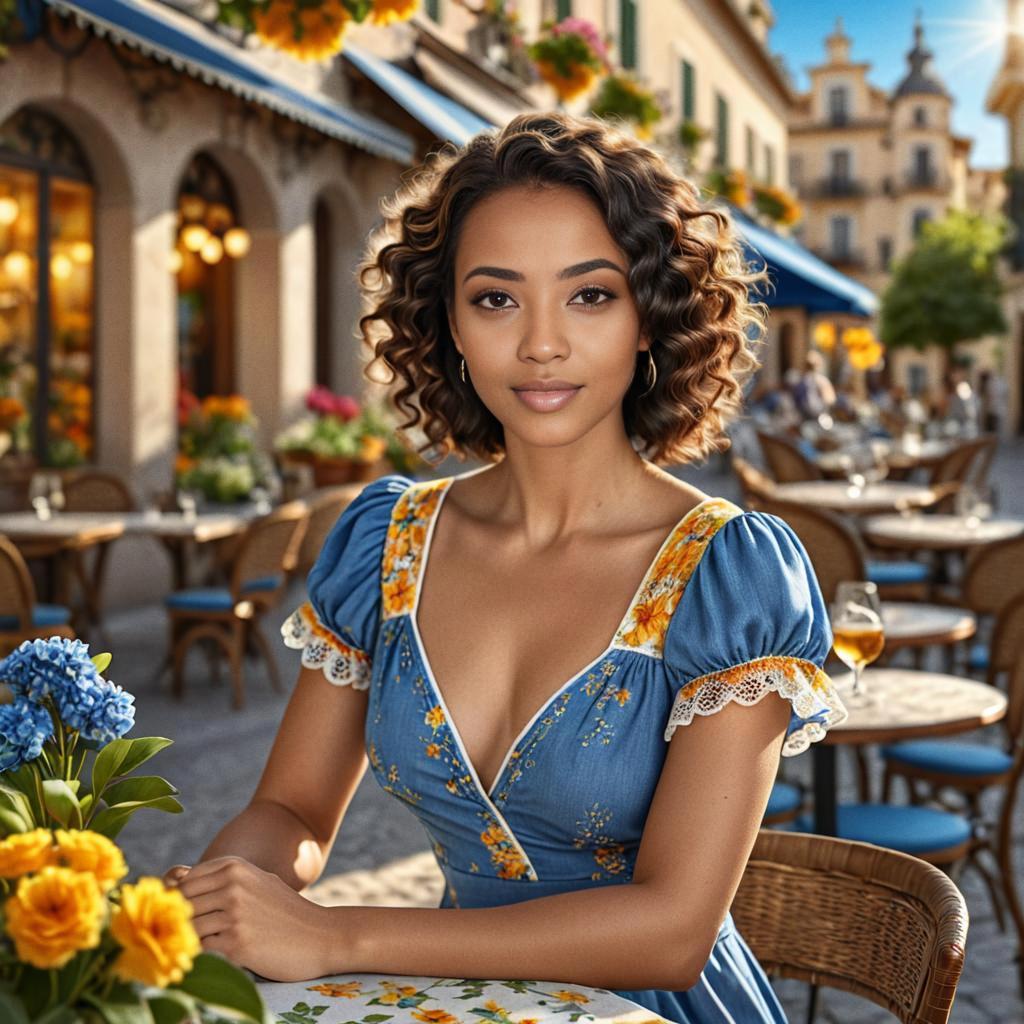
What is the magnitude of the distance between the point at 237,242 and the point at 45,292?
212cm

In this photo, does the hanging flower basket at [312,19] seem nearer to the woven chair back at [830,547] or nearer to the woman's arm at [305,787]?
the woven chair back at [830,547]

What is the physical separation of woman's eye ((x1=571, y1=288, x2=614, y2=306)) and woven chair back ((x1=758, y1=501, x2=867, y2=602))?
4099mm

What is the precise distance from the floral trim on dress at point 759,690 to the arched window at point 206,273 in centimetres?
893

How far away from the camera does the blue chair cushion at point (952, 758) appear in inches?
158

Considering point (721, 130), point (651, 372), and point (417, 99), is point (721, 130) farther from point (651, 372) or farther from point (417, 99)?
point (651, 372)

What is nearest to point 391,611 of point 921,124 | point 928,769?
point 928,769

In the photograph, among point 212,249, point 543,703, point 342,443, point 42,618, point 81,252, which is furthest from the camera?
point 212,249

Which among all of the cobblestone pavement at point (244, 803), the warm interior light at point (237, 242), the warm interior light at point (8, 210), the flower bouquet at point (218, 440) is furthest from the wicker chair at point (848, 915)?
the warm interior light at point (237, 242)

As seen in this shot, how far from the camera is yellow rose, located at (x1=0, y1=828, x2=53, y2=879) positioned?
95 cm

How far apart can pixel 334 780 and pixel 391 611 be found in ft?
0.83

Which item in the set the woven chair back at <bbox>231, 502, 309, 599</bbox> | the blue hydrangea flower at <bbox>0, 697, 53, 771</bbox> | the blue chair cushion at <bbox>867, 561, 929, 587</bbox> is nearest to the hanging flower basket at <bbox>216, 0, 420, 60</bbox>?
the woven chair back at <bbox>231, 502, 309, 599</bbox>

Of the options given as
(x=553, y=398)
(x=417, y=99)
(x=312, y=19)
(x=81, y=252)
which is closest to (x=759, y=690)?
(x=553, y=398)

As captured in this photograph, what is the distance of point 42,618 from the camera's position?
6160 mm

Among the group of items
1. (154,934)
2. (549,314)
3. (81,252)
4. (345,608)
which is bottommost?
(154,934)
